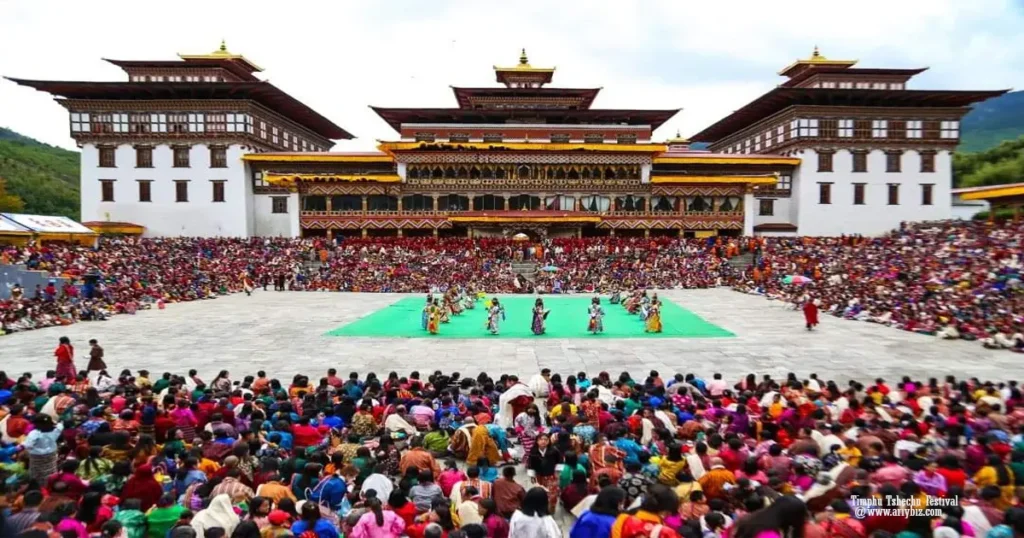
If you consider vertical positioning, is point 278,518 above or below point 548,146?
below

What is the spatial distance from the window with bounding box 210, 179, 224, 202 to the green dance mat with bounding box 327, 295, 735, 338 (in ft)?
81.4

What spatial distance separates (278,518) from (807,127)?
51527 millimetres

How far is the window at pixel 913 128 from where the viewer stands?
49.2 metres

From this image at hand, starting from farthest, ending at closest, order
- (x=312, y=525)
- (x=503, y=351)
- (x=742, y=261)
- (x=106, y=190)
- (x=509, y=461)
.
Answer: (x=106, y=190), (x=742, y=261), (x=503, y=351), (x=509, y=461), (x=312, y=525)

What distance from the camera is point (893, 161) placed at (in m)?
49.4

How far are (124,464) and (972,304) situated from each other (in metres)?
25.5

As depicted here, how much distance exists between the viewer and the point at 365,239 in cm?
4616

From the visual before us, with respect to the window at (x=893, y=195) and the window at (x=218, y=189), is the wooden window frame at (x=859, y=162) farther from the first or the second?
the window at (x=218, y=189)

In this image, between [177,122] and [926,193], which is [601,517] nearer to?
[177,122]

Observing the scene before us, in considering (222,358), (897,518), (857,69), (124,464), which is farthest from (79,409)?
(857,69)

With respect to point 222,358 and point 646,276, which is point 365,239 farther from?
point 222,358

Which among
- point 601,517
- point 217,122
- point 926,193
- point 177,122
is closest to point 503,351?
point 601,517

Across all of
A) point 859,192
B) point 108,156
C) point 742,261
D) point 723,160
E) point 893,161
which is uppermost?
point 108,156

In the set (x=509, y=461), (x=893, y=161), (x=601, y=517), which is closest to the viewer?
(x=601, y=517)
